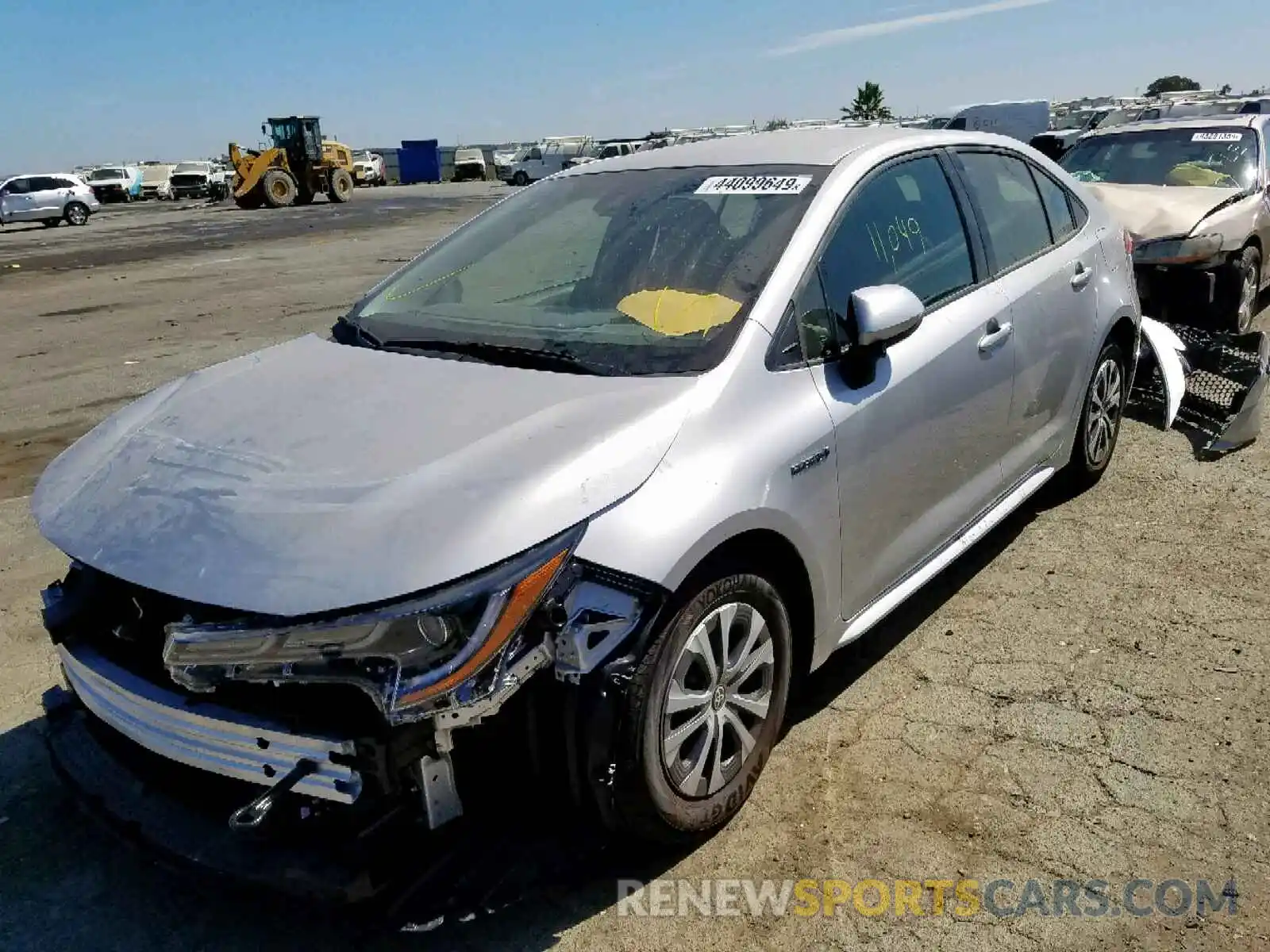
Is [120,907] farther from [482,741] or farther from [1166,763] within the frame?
[1166,763]

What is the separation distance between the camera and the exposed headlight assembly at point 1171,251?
6941 mm

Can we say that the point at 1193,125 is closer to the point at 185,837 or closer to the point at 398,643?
the point at 398,643

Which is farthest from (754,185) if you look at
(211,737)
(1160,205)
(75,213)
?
(75,213)

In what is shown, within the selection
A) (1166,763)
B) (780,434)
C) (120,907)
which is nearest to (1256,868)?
(1166,763)

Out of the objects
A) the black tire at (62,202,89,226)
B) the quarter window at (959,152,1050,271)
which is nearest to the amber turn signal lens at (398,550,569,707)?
the quarter window at (959,152,1050,271)

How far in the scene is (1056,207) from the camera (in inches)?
178

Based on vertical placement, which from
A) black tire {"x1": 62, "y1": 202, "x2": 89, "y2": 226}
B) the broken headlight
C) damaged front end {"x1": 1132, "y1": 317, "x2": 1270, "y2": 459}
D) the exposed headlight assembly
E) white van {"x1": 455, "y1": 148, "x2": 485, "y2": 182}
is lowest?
damaged front end {"x1": 1132, "y1": 317, "x2": 1270, "y2": 459}

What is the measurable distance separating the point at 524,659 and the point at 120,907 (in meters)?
1.32

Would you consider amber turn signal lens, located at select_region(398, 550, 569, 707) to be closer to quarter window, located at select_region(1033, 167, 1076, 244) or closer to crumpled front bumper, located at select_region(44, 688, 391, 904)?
crumpled front bumper, located at select_region(44, 688, 391, 904)

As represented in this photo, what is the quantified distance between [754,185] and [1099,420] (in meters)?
2.39

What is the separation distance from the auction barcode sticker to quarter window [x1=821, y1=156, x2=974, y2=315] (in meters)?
0.18

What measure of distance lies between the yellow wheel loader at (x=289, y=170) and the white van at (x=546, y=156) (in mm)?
9675

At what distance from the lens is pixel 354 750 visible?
83.6 inches

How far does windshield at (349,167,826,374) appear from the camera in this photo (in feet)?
9.72
